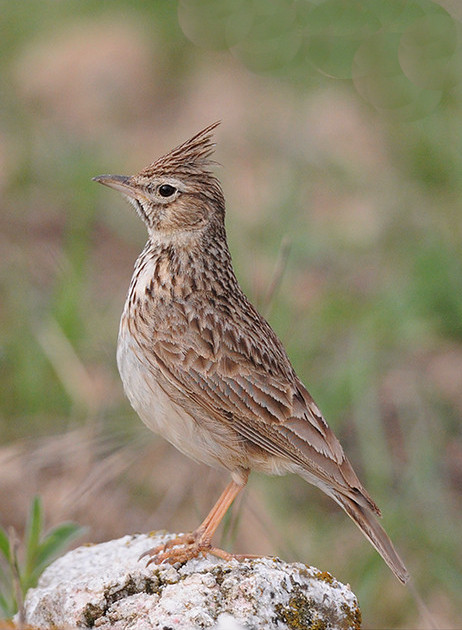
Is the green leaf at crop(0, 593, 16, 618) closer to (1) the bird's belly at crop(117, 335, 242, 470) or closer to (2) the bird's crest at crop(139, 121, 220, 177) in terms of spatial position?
(1) the bird's belly at crop(117, 335, 242, 470)

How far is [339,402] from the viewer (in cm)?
626

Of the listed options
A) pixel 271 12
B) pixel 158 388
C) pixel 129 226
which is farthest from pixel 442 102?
pixel 158 388

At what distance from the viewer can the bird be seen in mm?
4203

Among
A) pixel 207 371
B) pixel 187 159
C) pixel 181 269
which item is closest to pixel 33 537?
pixel 207 371

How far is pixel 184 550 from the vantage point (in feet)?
12.8

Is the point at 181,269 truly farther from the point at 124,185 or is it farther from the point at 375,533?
the point at 375,533

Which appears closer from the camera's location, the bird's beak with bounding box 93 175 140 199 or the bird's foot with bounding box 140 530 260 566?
the bird's foot with bounding box 140 530 260 566

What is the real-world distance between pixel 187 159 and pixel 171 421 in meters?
1.09

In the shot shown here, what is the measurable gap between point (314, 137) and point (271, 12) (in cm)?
A: 176

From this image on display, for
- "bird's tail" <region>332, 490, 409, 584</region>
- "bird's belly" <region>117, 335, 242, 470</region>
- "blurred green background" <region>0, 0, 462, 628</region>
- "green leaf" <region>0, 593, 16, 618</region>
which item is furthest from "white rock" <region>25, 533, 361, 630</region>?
"blurred green background" <region>0, 0, 462, 628</region>

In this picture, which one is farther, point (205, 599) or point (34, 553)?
point (34, 553)

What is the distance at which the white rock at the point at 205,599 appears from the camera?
10.7 ft

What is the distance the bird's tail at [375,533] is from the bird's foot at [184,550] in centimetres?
50

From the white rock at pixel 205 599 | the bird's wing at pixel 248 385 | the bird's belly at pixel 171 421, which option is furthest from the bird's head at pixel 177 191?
the white rock at pixel 205 599
